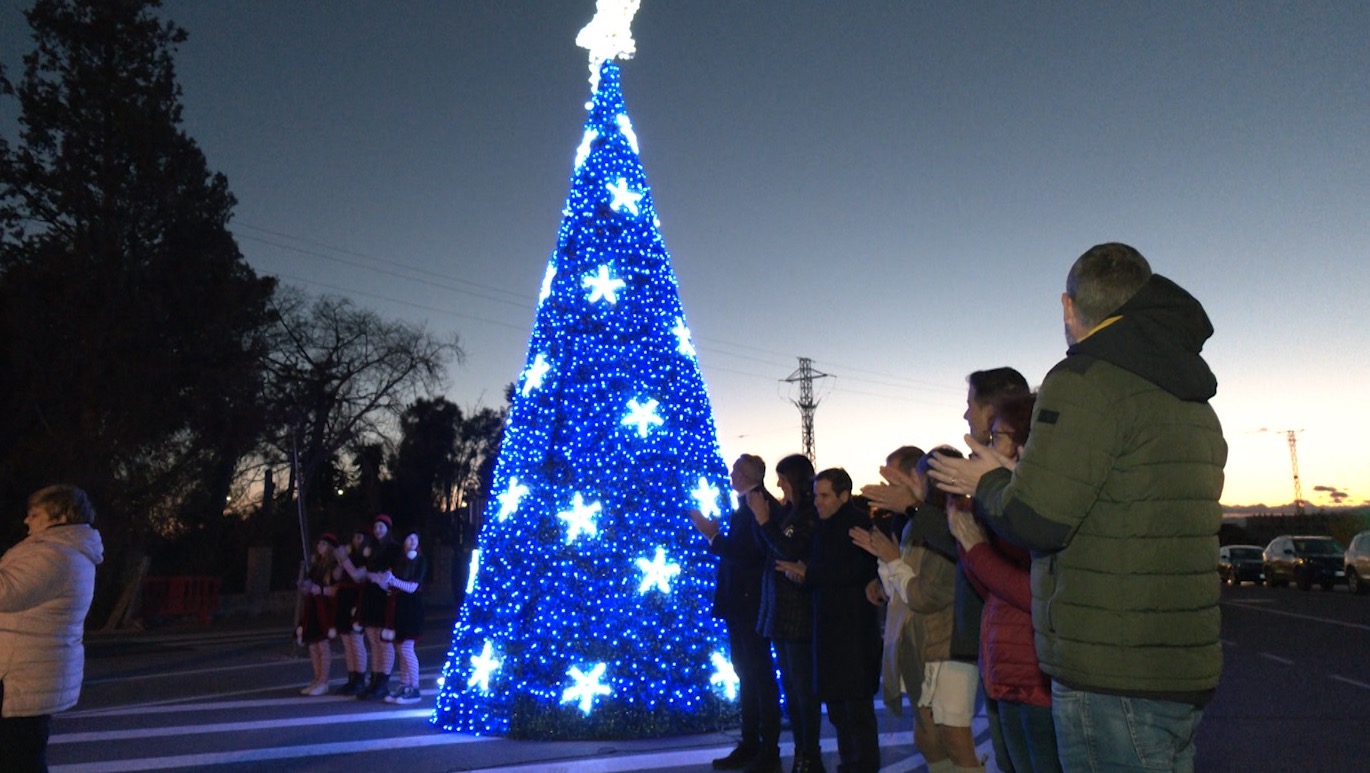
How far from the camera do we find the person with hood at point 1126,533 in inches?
94.2

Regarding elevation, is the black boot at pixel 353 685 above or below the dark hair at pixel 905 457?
below

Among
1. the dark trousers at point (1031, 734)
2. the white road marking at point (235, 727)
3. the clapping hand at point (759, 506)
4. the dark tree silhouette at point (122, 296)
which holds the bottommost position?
the white road marking at point (235, 727)

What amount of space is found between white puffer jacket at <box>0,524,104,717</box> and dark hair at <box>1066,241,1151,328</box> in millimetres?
4169

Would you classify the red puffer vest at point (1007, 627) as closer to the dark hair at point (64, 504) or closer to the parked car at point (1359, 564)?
the dark hair at point (64, 504)

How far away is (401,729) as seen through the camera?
835 cm

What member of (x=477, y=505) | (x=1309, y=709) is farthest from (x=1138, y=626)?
(x=477, y=505)

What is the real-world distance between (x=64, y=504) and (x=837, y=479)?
391 cm

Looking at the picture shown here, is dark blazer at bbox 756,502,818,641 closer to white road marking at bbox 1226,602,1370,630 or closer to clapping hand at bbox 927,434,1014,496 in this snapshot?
clapping hand at bbox 927,434,1014,496

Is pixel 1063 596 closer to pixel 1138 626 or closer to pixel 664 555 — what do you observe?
pixel 1138 626

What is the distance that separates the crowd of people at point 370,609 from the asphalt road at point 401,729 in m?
0.38

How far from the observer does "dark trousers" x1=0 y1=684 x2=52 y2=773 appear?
4.40 metres

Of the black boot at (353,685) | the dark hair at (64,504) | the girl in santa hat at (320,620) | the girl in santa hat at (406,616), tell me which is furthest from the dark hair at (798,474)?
the girl in santa hat at (320,620)

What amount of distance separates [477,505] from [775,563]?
55.8ft

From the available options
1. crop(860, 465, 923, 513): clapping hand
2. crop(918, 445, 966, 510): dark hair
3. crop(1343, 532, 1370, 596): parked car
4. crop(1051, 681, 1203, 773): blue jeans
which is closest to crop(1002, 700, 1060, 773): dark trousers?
crop(1051, 681, 1203, 773): blue jeans
